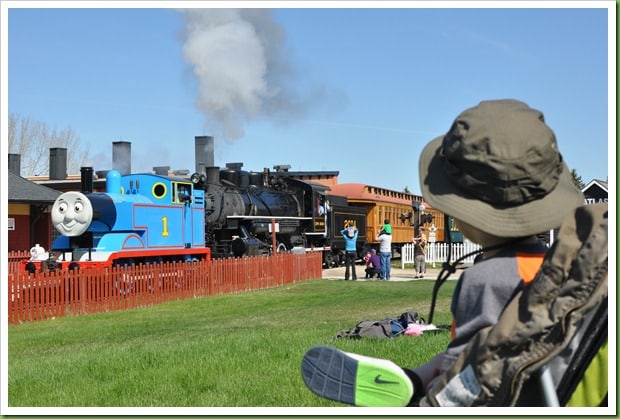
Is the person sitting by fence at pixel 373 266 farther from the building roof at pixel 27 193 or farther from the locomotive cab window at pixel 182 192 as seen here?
the building roof at pixel 27 193

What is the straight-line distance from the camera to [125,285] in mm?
14430

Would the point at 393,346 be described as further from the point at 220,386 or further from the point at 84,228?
the point at 84,228

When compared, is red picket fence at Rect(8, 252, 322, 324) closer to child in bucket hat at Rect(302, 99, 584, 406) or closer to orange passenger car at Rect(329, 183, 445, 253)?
child in bucket hat at Rect(302, 99, 584, 406)

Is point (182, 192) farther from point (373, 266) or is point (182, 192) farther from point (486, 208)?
point (486, 208)

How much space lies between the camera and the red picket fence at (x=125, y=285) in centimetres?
1256

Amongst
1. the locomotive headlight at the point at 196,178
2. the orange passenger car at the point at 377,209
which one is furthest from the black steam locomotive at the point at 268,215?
the orange passenger car at the point at 377,209

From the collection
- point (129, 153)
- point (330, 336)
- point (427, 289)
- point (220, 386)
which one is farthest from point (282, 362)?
point (129, 153)

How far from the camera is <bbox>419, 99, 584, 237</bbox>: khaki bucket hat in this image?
199 cm

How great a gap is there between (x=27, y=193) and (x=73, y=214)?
10741mm

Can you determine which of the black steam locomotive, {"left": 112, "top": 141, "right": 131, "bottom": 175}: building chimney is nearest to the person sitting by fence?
the black steam locomotive

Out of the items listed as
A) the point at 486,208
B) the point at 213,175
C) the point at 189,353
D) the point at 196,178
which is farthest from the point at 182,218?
the point at 486,208

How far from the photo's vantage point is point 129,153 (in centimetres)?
3412

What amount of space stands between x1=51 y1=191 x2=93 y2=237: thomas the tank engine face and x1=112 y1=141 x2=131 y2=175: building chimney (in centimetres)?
1685

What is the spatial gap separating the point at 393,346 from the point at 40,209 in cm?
2266
